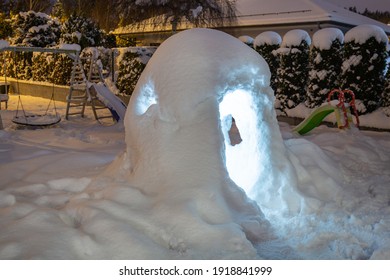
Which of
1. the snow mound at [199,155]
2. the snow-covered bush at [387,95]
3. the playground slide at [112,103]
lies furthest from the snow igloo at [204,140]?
the snow-covered bush at [387,95]

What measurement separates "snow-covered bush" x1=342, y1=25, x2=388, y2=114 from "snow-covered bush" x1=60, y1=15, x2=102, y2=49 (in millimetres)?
11441

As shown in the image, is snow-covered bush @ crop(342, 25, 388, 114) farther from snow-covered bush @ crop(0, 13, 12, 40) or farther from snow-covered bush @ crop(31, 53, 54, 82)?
snow-covered bush @ crop(0, 13, 12, 40)

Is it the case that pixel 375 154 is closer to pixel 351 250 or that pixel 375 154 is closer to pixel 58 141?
pixel 351 250

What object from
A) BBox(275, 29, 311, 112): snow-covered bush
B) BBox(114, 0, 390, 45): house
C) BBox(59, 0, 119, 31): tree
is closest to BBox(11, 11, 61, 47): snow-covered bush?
BBox(59, 0, 119, 31): tree

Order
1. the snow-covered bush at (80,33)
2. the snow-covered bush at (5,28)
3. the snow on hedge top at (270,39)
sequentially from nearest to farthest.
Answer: the snow on hedge top at (270,39)
the snow-covered bush at (80,33)
the snow-covered bush at (5,28)

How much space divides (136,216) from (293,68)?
8525 millimetres

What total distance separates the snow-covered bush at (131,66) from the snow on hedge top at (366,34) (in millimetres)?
6811

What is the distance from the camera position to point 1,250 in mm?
3123

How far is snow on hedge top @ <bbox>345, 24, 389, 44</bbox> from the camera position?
9266 mm

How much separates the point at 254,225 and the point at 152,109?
1.69 metres

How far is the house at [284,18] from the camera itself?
17984mm

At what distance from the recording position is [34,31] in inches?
754

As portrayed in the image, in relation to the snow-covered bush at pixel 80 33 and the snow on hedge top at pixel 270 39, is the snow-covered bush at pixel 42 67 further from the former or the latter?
the snow on hedge top at pixel 270 39

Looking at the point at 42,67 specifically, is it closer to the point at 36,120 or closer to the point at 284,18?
the point at 36,120
